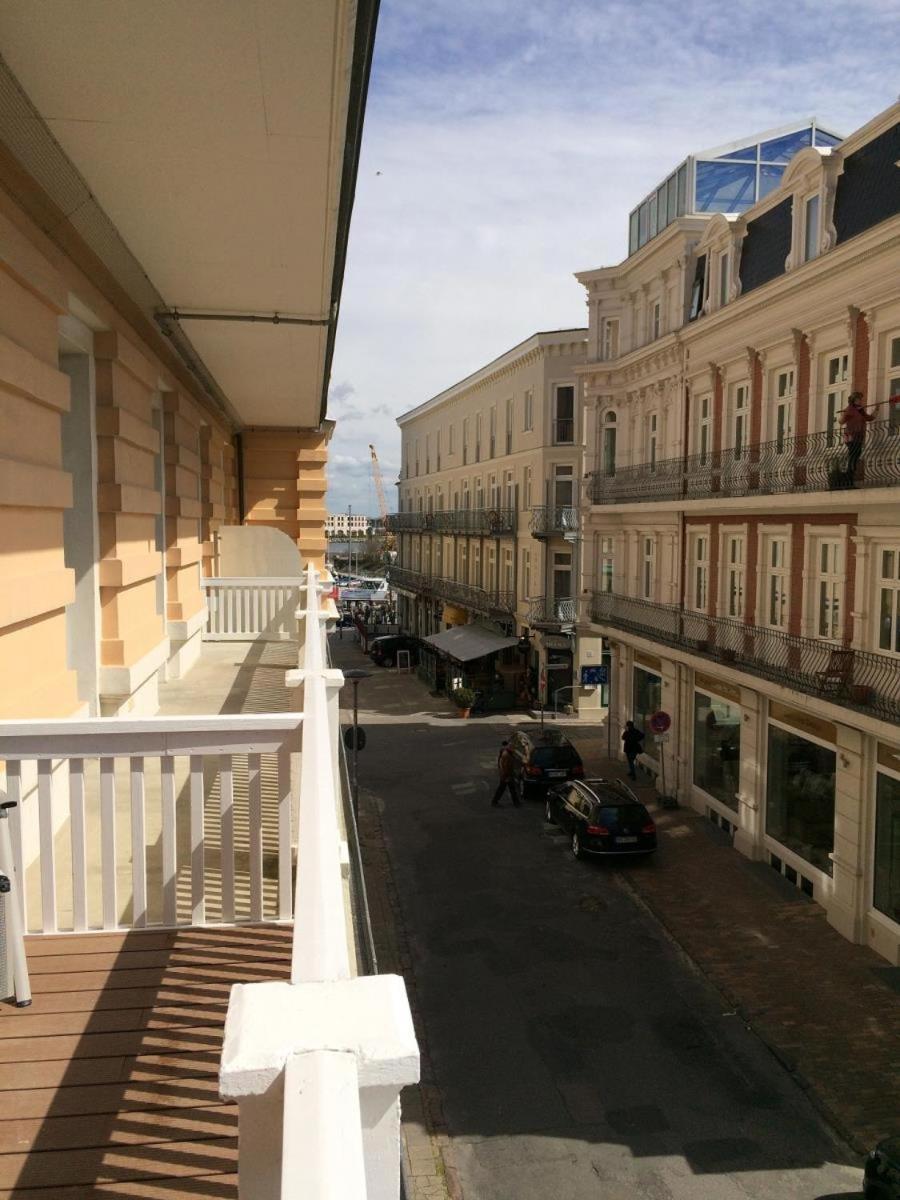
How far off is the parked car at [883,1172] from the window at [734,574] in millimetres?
11905

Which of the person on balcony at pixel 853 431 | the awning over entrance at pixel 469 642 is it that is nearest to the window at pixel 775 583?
the person on balcony at pixel 853 431

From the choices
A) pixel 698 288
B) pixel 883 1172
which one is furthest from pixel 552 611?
pixel 883 1172

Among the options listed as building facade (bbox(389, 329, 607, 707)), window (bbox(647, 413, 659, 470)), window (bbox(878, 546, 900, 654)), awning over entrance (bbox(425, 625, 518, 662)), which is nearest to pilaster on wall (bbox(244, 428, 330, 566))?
window (bbox(878, 546, 900, 654))

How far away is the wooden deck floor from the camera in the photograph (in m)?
2.57

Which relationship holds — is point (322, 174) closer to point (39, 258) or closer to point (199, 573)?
point (39, 258)

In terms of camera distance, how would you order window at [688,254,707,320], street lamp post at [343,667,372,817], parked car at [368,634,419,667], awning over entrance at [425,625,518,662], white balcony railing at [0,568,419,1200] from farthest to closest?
parked car at [368,634,419,667]
awning over entrance at [425,625,518,662]
window at [688,254,707,320]
street lamp post at [343,667,372,817]
white balcony railing at [0,568,419,1200]

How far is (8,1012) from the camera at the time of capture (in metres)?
3.36

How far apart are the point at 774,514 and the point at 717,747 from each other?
5502mm

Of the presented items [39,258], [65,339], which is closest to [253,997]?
[39,258]

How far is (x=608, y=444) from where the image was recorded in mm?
27000

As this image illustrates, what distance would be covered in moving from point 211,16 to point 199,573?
10.0 meters

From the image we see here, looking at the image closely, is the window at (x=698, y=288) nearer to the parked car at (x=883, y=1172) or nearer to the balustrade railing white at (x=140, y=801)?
the parked car at (x=883, y=1172)

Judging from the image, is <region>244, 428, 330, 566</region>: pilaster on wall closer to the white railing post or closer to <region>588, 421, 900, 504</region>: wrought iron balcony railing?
<region>588, 421, 900, 504</region>: wrought iron balcony railing

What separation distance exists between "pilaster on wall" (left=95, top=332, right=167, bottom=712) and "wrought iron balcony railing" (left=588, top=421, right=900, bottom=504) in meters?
10.4
